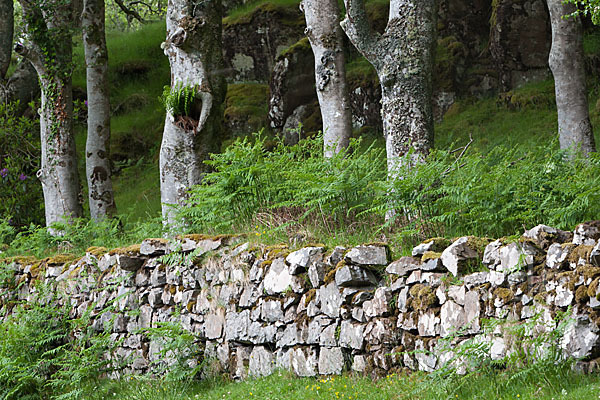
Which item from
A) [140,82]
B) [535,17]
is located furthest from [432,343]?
[140,82]

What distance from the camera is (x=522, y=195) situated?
6254 millimetres

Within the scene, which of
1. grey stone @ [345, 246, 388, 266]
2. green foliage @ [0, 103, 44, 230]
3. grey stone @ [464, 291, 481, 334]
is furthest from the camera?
green foliage @ [0, 103, 44, 230]

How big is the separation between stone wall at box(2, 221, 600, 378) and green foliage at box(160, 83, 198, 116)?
2.47 m

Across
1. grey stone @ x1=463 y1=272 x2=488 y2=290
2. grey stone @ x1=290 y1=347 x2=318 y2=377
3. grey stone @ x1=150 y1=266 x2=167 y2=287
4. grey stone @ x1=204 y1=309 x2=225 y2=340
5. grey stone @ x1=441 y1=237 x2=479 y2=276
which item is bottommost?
grey stone @ x1=290 y1=347 x2=318 y2=377

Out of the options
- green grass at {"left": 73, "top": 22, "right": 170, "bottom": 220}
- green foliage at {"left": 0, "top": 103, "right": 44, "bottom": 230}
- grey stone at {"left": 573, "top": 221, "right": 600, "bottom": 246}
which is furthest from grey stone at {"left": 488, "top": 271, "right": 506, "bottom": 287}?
green grass at {"left": 73, "top": 22, "right": 170, "bottom": 220}

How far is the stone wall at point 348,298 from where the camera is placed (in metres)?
5.10

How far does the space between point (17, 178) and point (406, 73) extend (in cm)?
1154

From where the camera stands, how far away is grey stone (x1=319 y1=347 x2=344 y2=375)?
656 cm

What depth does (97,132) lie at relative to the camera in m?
14.4

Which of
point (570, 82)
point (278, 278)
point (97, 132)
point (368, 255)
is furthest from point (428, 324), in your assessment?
point (97, 132)

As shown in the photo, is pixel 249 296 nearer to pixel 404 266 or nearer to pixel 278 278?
pixel 278 278

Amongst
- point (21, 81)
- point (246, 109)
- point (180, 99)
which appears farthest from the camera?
point (246, 109)

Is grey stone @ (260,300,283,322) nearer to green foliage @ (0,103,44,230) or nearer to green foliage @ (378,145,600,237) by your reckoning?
green foliage @ (378,145,600,237)

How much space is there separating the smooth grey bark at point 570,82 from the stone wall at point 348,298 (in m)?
6.17
